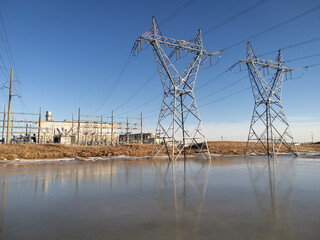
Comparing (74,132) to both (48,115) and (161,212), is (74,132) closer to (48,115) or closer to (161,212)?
(48,115)

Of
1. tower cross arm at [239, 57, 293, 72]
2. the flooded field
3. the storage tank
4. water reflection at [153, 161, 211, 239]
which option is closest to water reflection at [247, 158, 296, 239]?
the flooded field

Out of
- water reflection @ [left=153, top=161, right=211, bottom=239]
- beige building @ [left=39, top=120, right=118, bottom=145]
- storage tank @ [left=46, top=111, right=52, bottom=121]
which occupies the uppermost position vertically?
storage tank @ [left=46, top=111, right=52, bottom=121]

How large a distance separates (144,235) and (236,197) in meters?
2.54

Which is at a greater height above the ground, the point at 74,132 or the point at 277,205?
the point at 74,132

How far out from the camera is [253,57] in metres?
18.1

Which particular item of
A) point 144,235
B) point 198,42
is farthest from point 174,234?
point 198,42

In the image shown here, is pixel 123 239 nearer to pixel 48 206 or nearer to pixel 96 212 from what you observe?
pixel 96 212

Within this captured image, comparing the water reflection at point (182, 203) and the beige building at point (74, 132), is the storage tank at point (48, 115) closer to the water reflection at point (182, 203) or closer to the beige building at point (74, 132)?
the beige building at point (74, 132)

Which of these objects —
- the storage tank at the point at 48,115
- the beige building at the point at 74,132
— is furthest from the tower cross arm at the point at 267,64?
the storage tank at the point at 48,115

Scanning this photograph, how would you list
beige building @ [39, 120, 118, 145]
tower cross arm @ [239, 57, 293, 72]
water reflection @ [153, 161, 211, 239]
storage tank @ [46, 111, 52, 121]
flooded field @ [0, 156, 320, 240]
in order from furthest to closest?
storage tank @ [46, 111, 52, 121], beige building @ [39, 120, 118, 145], tower cross arm @ [239, 57, 293, 72], water reflection @ [153, 161, 211, 239], flooded field @ [0, 156, 320, 240]

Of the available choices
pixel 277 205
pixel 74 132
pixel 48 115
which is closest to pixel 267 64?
pixel 277 205

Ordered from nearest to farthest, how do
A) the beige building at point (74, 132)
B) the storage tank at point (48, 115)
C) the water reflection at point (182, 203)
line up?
the water reflection at point (182, 203), the beige building at point (74, 132), the storage tank at point (48, 115)

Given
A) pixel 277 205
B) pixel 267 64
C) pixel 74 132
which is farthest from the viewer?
pixel 74 132

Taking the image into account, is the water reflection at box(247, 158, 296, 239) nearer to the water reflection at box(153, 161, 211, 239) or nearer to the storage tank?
the water reflection at box(153, 161, 211, 239)
